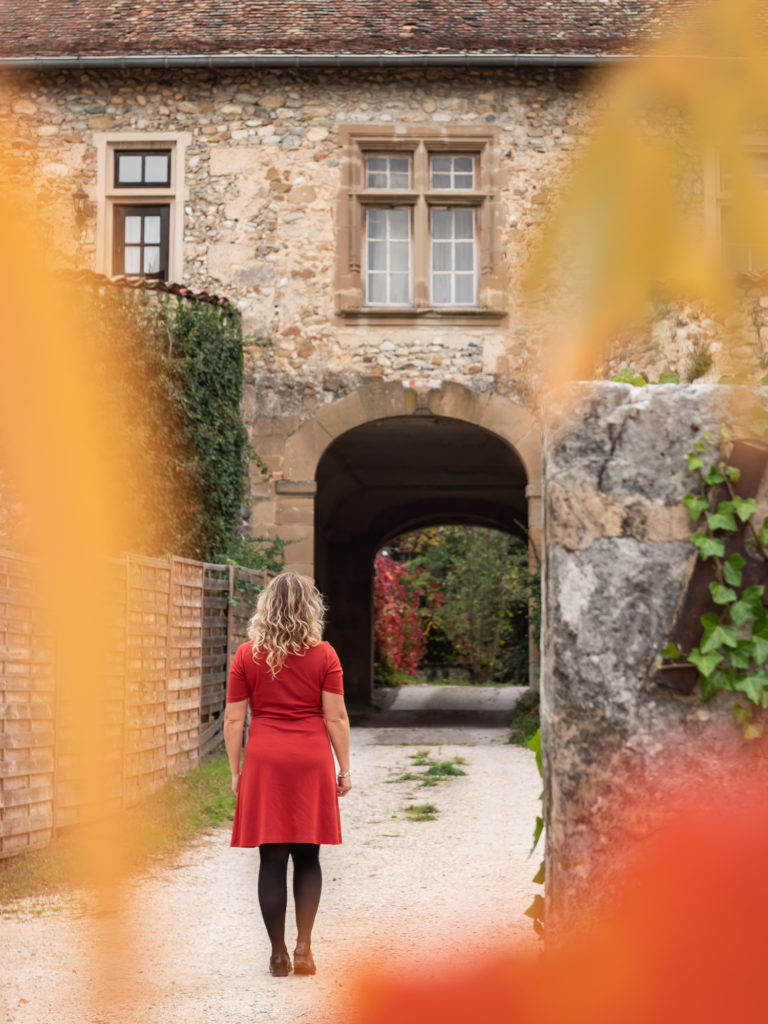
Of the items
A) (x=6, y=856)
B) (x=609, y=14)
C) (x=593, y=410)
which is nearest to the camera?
(x=593, y=410)

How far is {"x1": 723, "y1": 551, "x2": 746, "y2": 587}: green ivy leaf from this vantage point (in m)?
1.80

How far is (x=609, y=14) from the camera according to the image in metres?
10.3

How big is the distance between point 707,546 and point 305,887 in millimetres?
1988

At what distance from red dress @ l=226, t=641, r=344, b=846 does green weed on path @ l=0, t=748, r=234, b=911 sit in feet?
4.86

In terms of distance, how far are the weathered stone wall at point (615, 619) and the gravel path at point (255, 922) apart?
0.24 metres

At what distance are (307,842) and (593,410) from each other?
5.94 ft

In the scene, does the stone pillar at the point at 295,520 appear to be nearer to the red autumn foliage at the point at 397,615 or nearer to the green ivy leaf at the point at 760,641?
the green ivy leaf at the point at 760,641

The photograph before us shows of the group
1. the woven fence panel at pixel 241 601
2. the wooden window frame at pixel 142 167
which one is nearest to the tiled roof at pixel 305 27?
the wooden window frame at pixel 142 167

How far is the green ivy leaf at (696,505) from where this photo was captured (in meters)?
1.87

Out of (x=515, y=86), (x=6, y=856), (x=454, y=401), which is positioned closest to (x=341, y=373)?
(x=454, y=401)

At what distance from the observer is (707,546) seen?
1.84 m

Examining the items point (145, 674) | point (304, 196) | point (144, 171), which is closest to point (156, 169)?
point (144, 171)

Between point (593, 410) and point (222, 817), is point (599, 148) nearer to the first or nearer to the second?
point (593, 410)

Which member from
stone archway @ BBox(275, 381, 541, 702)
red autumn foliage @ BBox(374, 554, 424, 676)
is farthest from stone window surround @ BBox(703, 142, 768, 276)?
red autumn foliage @ BBox(374, 554, 424, 676)
